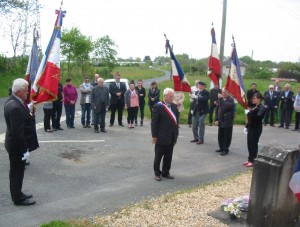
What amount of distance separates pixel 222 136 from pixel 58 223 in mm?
6515

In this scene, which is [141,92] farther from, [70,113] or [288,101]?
[288,101]

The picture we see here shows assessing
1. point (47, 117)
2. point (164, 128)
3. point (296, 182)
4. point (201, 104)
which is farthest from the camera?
point (47, 117)

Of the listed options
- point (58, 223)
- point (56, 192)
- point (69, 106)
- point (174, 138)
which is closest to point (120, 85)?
point (69, 106)

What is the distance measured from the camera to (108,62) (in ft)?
152

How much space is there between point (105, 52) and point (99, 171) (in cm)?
3889

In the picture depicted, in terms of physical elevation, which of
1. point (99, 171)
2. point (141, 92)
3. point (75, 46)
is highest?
point (75, 46)

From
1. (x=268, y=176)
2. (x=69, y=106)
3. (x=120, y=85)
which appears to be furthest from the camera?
(x=120, y=85)

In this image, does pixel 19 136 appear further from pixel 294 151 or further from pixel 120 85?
pixel 120 85

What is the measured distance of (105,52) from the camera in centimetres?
4588

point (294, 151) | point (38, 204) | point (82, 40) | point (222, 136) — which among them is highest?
point (82, 40)

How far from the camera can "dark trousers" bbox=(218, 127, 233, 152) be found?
1039 centimetres

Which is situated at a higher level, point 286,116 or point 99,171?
point 286,116

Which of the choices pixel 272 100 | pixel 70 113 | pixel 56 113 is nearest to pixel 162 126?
pixel 56 113

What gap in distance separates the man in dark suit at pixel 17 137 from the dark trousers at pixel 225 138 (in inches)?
236
